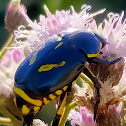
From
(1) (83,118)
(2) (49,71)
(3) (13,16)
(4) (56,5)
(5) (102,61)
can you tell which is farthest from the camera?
(4) (56,5)

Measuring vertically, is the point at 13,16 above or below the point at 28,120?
above

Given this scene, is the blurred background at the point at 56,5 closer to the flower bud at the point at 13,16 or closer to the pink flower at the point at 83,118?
the flower bud at the point at 13,16

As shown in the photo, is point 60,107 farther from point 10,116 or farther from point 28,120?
point 10,116

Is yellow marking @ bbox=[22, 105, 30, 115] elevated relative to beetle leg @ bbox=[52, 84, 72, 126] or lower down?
elevated

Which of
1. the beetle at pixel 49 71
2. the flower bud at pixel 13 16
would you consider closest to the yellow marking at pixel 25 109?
the beetle at pixel 49 71

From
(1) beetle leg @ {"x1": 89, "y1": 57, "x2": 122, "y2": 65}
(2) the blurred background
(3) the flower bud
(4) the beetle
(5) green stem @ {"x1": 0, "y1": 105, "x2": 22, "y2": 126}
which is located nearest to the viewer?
(4) the beetle

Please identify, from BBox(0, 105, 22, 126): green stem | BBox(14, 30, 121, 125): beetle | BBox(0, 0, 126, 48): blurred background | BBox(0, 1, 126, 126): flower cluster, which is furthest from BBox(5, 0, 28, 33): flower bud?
BBox(0, 0, 126, 48): blurred background

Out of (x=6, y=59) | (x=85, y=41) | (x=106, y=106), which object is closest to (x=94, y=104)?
(x=106, y=106)

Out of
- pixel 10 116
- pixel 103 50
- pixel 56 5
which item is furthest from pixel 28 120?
pixel 56 5

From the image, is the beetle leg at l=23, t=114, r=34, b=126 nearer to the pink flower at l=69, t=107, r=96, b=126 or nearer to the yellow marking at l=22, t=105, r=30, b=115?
the yellow marking at l=22, t=105, r=30, b=115

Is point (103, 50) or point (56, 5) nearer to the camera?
point (103, 50)

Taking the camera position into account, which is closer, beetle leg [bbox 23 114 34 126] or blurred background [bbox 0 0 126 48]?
beetle leg [bbox 23 114 34 126]
